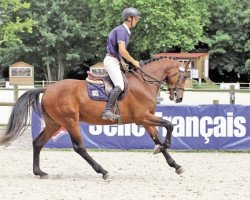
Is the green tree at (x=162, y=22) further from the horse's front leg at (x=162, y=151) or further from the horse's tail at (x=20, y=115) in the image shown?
the horse's front leg at (x=162, y=151)

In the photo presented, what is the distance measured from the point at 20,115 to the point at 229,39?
5272cm

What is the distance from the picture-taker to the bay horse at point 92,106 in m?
11.1

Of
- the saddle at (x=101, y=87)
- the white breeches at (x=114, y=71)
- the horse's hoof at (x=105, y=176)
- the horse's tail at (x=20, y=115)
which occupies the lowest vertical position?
the horse's hoof at (x=105, y=176)

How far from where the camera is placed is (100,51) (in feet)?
211

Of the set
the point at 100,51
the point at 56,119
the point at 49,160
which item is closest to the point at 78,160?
the point at 49,160

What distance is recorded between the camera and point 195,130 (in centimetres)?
1559

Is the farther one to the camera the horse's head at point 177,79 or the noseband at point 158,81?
the horse's head at point 177,79

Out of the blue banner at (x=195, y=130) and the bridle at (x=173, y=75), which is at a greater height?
the bridle at (x=173, y=75)

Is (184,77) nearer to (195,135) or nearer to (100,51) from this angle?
(195,135)

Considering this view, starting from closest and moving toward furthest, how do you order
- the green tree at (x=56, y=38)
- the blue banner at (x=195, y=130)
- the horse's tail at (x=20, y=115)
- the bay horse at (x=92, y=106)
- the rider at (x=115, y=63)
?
the rider at (x=115, y=63), the bay horse at (x=92, y=106), the horse's tail at (x=20, y=115), the blue banner at (x=195, y=130), the green tree at (x=56, y=38)

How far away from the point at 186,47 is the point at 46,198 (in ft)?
174

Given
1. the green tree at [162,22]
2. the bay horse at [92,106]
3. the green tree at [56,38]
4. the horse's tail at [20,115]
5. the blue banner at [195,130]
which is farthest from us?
the green tree at [56,38]

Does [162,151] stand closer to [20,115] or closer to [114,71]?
[114,71]

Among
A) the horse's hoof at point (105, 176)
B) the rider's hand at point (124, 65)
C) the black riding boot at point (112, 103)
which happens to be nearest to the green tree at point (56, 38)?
the rider's hand at point (124, 65)
